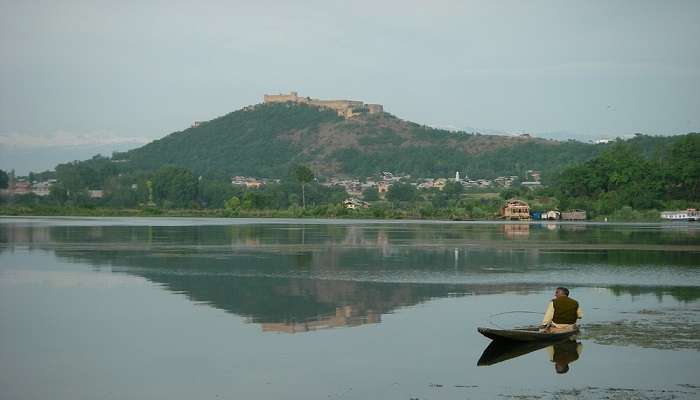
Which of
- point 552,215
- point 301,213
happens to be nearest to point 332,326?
point 552,215

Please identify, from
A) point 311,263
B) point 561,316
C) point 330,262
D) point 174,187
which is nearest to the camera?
point 561,316

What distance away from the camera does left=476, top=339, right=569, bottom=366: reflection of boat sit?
679 inches

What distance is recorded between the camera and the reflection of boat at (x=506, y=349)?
17.2 m

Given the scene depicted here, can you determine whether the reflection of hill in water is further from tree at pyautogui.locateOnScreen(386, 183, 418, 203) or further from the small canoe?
tree at pyautogui.locateOnScreen(386, 183, 418, 203)

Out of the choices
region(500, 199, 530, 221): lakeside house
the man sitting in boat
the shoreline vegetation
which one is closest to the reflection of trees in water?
the man sitting in boat

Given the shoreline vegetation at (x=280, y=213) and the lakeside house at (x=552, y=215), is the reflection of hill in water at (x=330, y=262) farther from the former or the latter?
the lakeside house at (x=552, y=215)

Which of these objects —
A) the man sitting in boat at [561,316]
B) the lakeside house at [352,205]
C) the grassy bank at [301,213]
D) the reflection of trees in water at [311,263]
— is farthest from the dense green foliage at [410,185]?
the man sitting in boat at [561,316]

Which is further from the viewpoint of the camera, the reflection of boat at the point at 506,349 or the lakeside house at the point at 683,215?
the lakeside house at the point at 683,215

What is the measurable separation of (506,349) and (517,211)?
88.0 meters

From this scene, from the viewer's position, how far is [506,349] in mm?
17828

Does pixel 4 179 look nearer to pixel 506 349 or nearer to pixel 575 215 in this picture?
pixel 575 215

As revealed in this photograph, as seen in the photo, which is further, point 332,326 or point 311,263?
point 311,263

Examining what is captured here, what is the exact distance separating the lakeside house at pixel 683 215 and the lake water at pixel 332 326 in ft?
194

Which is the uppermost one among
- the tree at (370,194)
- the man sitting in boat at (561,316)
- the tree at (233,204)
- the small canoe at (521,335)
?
the tree at (370,194)
